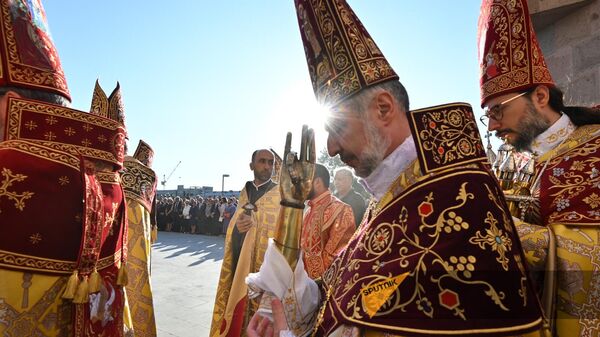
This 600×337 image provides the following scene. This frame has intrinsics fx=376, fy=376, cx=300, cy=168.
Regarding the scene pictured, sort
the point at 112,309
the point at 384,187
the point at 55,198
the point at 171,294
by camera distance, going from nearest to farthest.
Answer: the point at 384,187 < the point at 55,198 < the point at 112,309 < the point at 171,294

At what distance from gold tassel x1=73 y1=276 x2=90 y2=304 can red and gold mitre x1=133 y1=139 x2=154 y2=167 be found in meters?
3.03

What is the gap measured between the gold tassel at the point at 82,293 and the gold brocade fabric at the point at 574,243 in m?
2.16

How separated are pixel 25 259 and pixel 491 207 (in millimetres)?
2005

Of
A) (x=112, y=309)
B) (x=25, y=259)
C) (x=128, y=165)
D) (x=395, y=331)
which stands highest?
(x=128, y=165)

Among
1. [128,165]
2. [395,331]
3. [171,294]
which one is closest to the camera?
[395,331]

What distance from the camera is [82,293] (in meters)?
1.85

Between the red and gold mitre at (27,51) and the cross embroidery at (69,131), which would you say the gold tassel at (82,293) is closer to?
the cross embroidery at (69,131)

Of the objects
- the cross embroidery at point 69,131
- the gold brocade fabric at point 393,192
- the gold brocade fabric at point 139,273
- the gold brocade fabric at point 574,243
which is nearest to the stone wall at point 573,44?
the gold brocade fabric at point 574,243

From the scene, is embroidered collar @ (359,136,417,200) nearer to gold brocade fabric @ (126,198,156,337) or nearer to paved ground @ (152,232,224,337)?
gold brocade fabric @ (126,198,156,337)

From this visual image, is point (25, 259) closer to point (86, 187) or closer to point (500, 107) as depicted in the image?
point (86, 187)

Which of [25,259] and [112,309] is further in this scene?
[112,309]

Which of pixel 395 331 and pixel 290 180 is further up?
pixel 290 180

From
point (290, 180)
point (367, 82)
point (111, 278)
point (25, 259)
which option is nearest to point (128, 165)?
point (111, 278)

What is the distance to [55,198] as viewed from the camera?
185 centimetres
